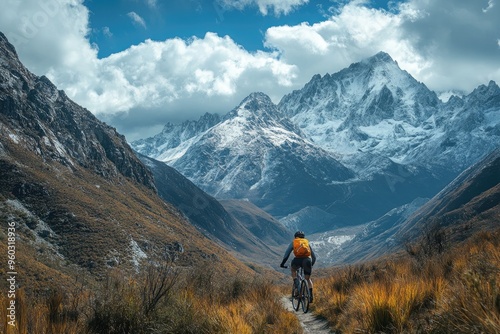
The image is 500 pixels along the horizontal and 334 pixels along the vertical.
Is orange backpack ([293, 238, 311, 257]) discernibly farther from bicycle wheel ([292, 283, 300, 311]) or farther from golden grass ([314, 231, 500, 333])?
golden grass ([314, 231, 500, 333])

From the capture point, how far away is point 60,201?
389 ft

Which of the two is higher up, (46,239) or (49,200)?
(49,200)

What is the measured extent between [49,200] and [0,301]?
122 meters

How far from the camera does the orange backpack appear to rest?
1455cm

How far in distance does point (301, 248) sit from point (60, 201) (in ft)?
389

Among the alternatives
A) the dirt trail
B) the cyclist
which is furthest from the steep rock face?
the dirt trail

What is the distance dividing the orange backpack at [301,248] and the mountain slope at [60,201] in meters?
43.5

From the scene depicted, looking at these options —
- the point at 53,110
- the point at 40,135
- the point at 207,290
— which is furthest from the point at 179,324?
the point at 53,110

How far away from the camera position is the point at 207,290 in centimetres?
1485

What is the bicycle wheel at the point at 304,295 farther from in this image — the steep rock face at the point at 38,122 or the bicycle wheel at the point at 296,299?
the steep rock face at the point at 38,122

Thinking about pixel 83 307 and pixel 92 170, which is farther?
pixel 92 170

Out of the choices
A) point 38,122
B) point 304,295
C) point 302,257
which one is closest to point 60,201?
point 38,122

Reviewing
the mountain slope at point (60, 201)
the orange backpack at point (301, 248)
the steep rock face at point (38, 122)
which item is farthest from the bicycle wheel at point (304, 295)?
the steep rock face at point (38, 122)

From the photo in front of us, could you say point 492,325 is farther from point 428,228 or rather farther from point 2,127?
point 2,127
